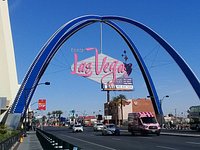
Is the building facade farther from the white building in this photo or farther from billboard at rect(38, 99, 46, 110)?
the white building

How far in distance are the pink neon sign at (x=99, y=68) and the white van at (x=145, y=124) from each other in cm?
3878

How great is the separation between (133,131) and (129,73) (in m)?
44.4

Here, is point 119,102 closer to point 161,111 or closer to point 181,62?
point 161,111

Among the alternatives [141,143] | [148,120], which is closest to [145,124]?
[148,120]

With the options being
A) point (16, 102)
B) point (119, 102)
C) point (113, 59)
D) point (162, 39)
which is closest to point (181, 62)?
point (162, 39)

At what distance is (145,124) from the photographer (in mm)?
46219

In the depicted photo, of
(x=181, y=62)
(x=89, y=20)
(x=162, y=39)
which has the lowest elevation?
(x=181, y=62)

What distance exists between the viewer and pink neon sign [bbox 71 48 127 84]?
87.4 m

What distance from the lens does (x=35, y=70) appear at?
266 feet

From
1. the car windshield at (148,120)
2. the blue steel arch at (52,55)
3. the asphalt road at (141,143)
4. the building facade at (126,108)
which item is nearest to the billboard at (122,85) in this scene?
the blue steel arch at (52,55)

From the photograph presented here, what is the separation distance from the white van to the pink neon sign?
3878 cm

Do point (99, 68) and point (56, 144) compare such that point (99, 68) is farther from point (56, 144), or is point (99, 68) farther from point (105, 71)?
point (56, 144)

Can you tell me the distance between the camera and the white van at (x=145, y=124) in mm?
46281

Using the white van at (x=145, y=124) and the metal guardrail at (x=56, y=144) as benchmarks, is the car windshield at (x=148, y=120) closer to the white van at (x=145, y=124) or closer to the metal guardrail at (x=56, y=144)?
the white van at (x=145, y=124)
